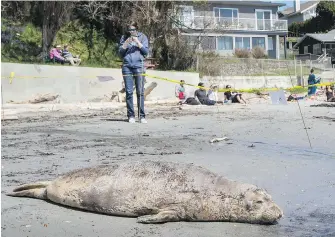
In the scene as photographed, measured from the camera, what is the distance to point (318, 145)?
8461 millimetres

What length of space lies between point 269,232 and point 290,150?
3.98 meters

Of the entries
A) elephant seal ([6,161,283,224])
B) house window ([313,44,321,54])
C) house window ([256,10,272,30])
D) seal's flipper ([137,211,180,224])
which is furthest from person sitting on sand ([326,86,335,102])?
house window ([313,44,321,54])

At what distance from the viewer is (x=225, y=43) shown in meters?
57.2

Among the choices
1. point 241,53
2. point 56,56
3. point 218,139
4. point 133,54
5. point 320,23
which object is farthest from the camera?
point 320,23

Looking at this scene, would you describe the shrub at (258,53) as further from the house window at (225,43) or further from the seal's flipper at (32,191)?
the seal's flipper at (32,191)

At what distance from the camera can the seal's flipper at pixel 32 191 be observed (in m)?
5.43

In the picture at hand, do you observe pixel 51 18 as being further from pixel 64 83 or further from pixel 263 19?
pixel 263 19

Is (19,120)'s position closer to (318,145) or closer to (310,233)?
(318,145)

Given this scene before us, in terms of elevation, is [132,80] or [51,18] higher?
[51,18]

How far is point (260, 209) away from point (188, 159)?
292cm

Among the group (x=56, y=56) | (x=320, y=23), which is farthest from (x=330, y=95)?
(x=320, y=23)

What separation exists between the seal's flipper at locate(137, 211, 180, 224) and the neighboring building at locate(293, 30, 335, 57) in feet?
214

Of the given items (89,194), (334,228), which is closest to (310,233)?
(334,228)

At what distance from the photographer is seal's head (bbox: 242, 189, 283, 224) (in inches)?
176
